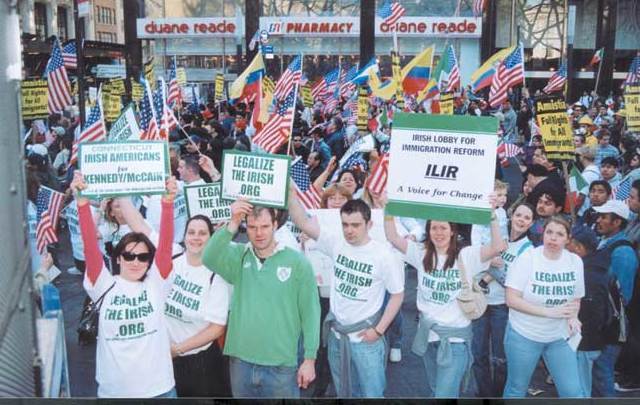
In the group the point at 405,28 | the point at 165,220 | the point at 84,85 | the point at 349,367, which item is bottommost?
the point at 349,367

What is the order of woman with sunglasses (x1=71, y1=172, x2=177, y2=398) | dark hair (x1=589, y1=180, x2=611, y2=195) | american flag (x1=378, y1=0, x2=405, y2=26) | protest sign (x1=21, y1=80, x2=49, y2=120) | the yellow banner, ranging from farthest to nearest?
the yellow banner
dark hair (x1=589, y1=180, x2=611, y2=195)
american flag (x1=378, y1=0, x2=405, y2=26)
woman with sunglasses (x1=71, y1=172, x2=177, y2=398)
protest sign (x1=21, y1=80, x2=49, y2=120)

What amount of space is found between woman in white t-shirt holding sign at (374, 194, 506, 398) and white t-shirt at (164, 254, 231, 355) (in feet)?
3.18

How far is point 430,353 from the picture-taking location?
4105 mm

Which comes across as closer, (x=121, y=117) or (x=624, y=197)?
(x=121, y=117)

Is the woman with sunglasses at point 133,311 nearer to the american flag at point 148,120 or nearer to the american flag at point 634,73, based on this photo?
the american flag at point 148,120

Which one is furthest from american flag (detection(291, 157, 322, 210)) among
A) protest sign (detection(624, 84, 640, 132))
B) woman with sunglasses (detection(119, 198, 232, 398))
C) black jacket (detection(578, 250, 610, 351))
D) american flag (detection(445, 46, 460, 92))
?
protest sign (detection(624, 84, 640, 132))

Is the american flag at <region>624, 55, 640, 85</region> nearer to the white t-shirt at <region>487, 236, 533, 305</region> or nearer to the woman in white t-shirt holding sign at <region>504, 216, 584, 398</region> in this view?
the woman in white t-shirt holding sign at <region>504, 216, 584, 398</region>

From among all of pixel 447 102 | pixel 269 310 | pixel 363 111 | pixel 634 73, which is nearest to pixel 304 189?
pixel 269 310

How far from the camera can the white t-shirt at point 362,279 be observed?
4008mm

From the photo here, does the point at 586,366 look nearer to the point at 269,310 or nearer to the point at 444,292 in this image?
the point at 444,292

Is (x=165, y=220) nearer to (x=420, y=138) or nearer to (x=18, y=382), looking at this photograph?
(x=18, y=382)

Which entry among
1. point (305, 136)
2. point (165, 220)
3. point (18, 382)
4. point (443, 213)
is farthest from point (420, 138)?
point (305, 136)

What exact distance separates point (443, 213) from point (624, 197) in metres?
1.41

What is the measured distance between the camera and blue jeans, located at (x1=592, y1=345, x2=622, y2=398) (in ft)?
13.8
